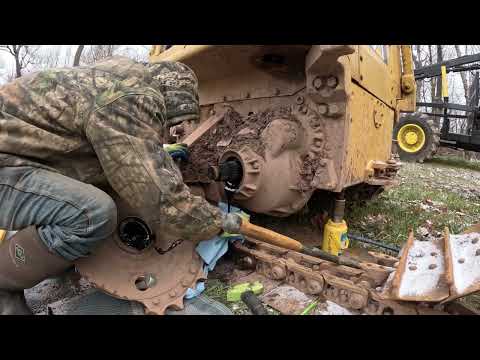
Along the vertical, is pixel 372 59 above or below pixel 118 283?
above

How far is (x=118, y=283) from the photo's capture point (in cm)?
210

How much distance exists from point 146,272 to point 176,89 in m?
1.20

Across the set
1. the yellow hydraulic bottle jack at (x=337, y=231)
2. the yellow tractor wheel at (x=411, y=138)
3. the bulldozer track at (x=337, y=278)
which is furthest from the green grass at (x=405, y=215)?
the yellow tractor wheel at (x=411, y=138)

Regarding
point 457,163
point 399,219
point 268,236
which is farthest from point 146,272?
point 457,163

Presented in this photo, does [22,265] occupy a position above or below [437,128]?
below

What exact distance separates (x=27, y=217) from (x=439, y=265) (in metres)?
2.31

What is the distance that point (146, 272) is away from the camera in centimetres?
222

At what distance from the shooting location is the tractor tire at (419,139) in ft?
29.3

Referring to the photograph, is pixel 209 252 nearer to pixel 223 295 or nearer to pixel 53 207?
pixel 223 295

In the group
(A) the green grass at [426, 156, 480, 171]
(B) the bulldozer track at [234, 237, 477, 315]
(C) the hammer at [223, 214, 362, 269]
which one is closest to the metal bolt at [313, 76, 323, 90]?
(C) the hammer at [223, 214, 362, 269]

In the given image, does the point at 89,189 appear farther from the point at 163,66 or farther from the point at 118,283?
the point at 163,66

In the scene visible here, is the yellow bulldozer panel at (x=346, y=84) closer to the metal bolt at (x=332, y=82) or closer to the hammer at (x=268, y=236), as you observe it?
the metal bolt at (x=332, y=82)

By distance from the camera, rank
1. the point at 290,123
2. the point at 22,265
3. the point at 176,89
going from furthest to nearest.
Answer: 1. the point at 290,123
2. the point at 176,89
3. the point at 22,265

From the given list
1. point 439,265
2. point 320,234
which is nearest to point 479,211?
point 320,234
